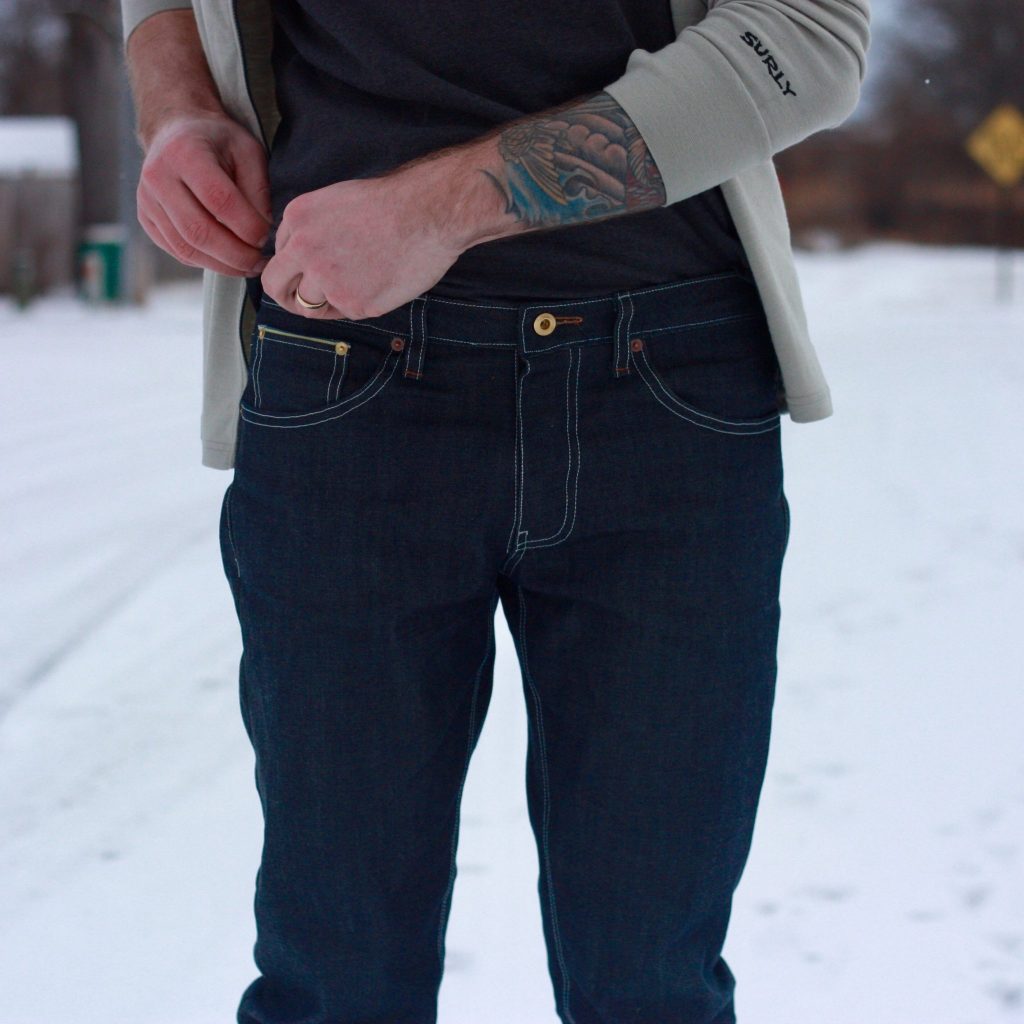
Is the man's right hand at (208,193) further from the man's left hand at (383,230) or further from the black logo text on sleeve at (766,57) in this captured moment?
the black logo text on sleeve at (766,57)

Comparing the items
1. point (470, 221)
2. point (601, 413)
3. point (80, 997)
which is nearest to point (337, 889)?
point (601, 413)

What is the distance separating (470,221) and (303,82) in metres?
0.30

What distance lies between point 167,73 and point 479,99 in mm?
393

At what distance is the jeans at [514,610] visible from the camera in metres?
1.05

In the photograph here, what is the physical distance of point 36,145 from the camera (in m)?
16.1

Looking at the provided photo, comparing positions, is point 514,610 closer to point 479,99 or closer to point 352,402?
point 352,402

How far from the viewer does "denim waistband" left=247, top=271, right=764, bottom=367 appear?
1050 millimetres

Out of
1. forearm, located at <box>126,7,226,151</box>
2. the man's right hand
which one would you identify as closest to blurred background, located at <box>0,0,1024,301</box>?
forearm, located at <box>126,7,226,151</box>

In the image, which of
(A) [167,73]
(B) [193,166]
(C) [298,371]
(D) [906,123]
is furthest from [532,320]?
(D) [906,123]

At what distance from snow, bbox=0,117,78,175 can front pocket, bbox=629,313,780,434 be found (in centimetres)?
1481

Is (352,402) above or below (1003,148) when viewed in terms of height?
below

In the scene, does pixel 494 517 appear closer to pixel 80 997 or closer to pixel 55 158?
pixel 80 997

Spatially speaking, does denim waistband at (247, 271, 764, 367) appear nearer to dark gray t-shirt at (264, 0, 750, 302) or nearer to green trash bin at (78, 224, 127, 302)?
dark gray t-shirt at (264, 0, 750, 302)

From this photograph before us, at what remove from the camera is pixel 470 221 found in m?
0.94
